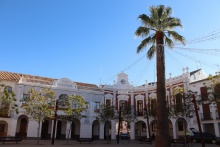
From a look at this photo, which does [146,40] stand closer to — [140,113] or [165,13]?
[165,13]

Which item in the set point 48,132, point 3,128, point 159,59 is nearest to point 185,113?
point 159,59

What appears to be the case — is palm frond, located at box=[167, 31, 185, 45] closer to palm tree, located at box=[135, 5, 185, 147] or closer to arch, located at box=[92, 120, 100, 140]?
palm tree, located at box=[135, 5, 185, 147]

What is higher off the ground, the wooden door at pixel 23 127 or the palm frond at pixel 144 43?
the palm frond at pixel 144 43

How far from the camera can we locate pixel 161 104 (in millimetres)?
15297

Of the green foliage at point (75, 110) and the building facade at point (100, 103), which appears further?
the building facade at point (100, 103)

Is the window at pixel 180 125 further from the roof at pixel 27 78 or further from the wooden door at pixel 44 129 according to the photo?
the wooden door at pixel 44 129

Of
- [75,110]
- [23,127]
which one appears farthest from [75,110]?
[23,127]

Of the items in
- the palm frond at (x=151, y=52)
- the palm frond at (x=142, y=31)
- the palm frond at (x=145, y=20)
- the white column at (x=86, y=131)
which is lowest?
the white column at (x=86, y=131)

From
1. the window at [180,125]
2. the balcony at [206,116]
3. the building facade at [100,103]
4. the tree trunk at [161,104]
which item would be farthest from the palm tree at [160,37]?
the window at [180,125]

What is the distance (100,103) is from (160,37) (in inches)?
786

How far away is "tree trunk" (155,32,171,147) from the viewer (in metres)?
14.3

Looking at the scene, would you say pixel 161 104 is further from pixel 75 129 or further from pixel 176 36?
pixel 75 129

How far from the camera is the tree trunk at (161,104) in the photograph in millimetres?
14341

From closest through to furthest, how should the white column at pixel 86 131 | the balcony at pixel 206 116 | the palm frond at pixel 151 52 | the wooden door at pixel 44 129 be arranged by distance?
1. the palm frond at pixel 151 52
2. the balcony at pixel 206 116
3. the wooden door at pixel 44 129
4. the white column at pixel 86 131
